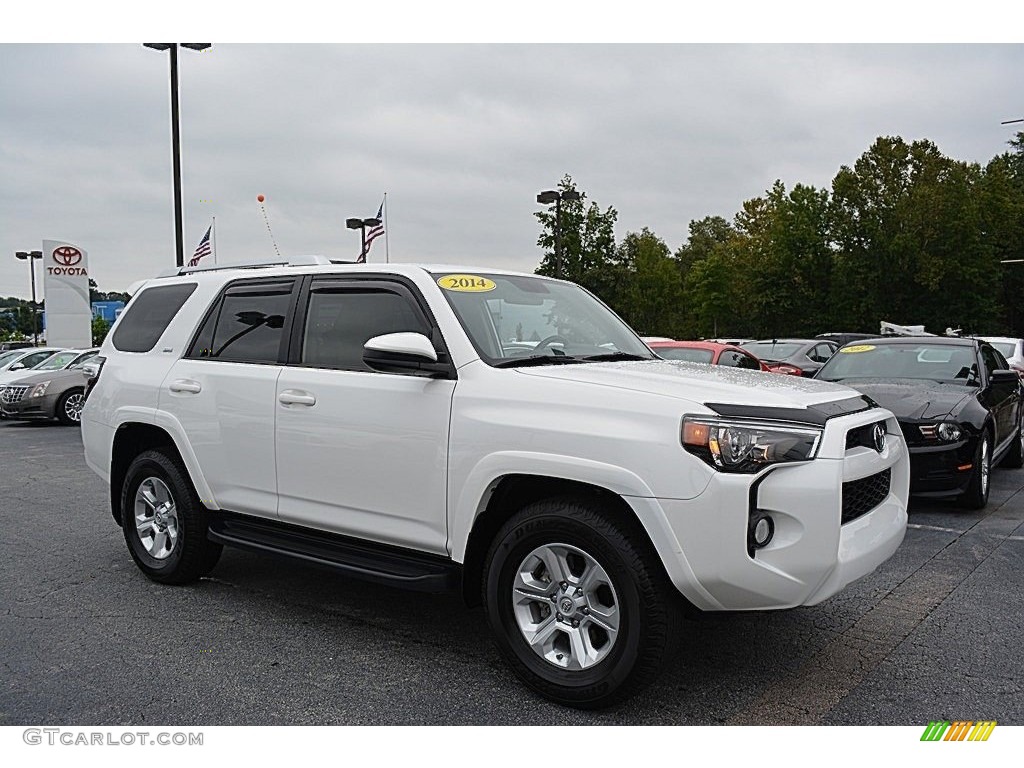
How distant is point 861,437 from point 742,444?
29.2 inches

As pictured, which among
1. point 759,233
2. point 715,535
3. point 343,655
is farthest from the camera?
point 759,233

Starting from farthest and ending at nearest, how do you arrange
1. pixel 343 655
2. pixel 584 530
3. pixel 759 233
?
pixel 759 233 → pixel 343 655 → pixel 584 530

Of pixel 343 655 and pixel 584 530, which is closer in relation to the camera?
pixel 584 530

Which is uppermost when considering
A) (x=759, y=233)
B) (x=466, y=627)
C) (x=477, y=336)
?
(x=759, y=233)

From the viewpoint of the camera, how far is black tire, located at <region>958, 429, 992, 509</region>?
7508 millimetres

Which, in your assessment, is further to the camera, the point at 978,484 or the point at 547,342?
the point at 978,484

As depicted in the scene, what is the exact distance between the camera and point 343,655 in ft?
14.2

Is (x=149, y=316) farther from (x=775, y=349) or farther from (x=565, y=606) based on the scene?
(x=775, y=349)

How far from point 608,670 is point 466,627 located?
1.32 meters

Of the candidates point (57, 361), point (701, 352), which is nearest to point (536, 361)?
point (701, 352)

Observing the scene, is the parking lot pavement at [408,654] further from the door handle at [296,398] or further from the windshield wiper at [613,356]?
the windshield wiper at [613,356]

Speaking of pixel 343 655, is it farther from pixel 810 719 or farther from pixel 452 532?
pixel 810 719

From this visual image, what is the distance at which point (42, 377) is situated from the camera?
55.9 feet

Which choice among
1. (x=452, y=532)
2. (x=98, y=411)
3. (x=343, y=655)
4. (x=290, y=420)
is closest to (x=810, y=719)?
(x=452, y=532)
